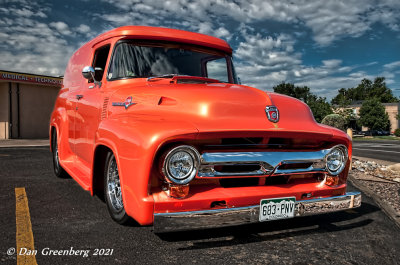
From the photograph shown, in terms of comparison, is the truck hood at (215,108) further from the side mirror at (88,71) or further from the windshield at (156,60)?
the side mirror at (88,71)

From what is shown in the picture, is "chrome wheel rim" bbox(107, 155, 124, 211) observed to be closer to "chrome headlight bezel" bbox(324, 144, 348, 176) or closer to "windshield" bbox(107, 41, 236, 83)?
"windshield" bbox(107, 41, 236, 83)

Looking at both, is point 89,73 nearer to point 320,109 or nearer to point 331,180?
point 331,180

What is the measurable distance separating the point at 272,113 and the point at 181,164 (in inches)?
37.3

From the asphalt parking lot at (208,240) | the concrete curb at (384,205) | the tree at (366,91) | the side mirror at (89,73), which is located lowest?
the concrete curb at (384,205)

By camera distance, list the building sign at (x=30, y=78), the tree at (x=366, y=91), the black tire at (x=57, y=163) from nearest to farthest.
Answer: the black tire at (x=57, y=163) < the building sign at (x=30, y=78) < the tree at (x=366, y=91)

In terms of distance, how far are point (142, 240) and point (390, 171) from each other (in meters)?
6.98

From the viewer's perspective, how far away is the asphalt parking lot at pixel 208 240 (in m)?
2.61

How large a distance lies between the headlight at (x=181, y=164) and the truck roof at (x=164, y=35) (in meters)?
1.82

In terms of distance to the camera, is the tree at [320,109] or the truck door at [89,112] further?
the tree at [320,109]

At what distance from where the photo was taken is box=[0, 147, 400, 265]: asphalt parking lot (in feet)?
8.55

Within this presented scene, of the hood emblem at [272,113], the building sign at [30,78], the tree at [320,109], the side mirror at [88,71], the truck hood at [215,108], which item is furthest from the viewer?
the tree at [320,109]

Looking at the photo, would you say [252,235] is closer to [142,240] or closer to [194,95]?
[142,240]

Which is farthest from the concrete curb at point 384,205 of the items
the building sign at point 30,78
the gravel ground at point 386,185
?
the building sign at point 30,78

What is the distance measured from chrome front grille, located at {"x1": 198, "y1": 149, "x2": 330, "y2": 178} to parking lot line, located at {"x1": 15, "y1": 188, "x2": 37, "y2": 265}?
4.66 ft
